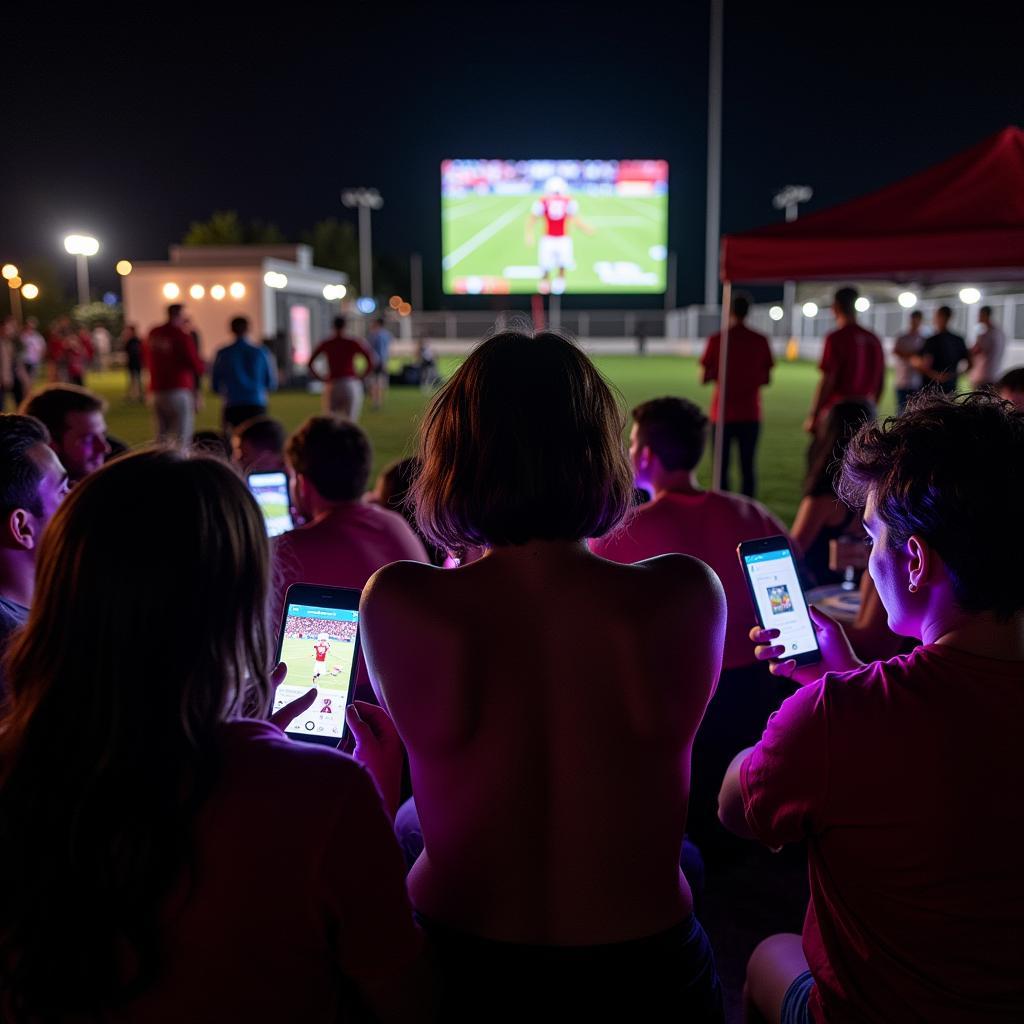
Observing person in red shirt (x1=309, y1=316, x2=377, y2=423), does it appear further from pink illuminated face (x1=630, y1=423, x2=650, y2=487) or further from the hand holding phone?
the hand holding phone

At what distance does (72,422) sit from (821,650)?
3349 mm

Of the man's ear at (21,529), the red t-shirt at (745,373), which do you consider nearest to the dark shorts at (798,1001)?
the man's ear at (21,529)

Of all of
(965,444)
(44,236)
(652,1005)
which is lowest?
(652,1005)

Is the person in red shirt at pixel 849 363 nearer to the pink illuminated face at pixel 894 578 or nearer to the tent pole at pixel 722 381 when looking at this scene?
the tent pole at pixel 722 381

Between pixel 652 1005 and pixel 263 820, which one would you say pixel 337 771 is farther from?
pixel 652 1005

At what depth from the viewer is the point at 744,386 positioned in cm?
920

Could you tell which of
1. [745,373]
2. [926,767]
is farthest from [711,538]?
[745,373]

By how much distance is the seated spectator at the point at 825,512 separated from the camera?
14.2 feet

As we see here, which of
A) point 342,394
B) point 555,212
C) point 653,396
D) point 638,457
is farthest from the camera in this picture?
point 555,212

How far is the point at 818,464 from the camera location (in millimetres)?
4461

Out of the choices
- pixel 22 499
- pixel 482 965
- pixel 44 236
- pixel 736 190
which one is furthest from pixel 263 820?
pixel 44 236

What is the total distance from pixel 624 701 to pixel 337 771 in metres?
0.49

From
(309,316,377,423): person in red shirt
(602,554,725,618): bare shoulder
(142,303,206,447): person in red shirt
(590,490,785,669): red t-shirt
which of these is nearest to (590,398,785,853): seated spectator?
(590,490,785,669): red t-shirt

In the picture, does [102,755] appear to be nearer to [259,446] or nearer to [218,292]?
[259,446]
